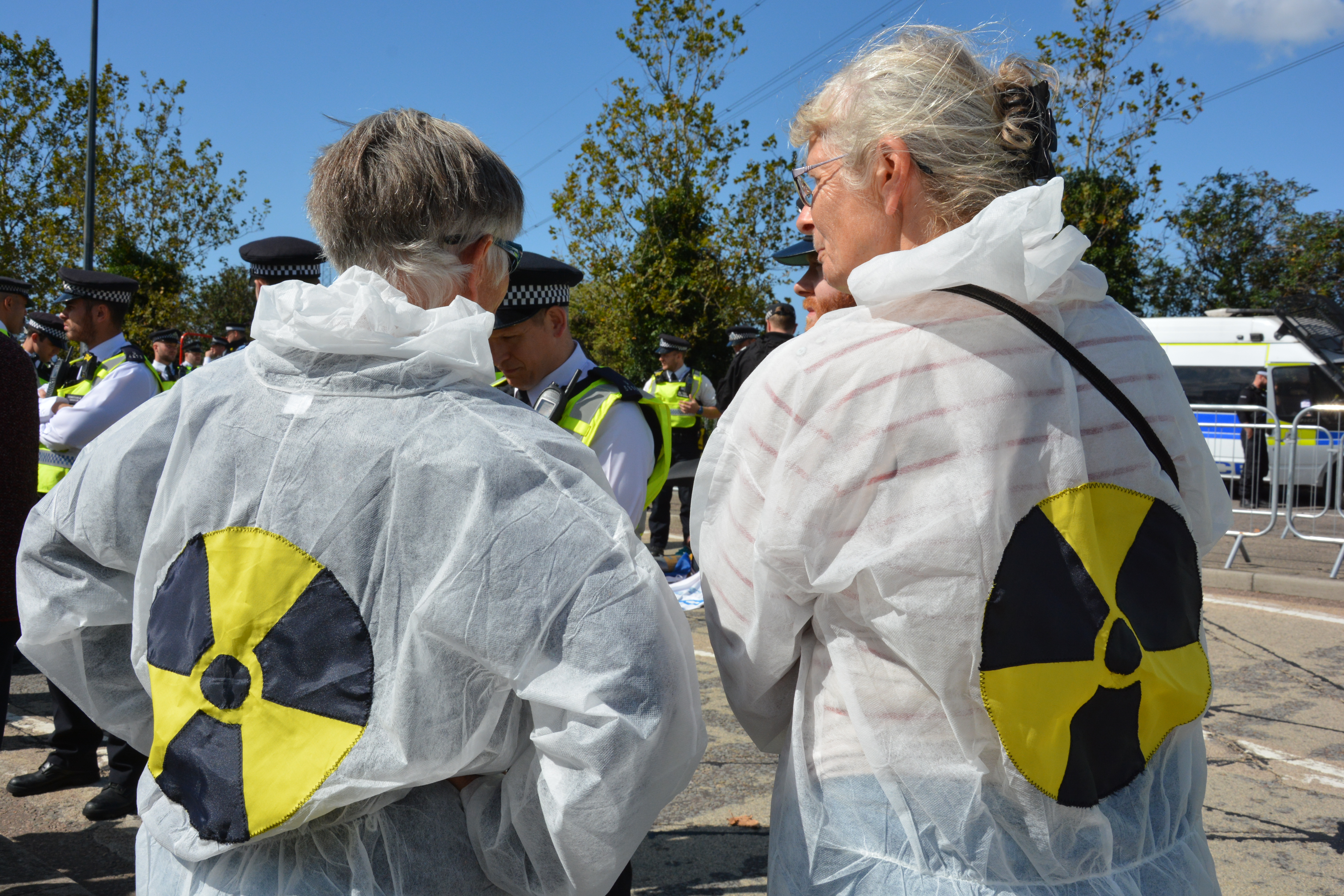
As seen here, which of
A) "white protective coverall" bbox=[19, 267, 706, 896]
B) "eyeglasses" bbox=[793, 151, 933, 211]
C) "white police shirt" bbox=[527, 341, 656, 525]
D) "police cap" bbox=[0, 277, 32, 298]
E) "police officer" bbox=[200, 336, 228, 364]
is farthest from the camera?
"police officer" bbox=[200, 336, 228, 364]

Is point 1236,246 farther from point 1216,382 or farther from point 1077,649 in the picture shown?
point 1077,649

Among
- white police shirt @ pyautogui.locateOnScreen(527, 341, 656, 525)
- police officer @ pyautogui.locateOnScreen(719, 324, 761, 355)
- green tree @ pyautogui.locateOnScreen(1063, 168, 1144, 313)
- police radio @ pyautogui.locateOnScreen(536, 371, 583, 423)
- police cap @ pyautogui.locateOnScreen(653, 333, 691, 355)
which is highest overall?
green tree @ pyautogui.locateOnScreen(1063, 168, 1144, 313)

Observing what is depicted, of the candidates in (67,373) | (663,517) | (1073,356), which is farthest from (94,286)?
(663,517)

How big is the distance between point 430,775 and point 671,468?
460 cm

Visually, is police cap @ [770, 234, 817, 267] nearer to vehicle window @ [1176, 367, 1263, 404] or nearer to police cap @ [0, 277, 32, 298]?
police cap @ [0, 277, 32, 298]

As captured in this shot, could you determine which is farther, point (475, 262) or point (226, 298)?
point (226, 298)

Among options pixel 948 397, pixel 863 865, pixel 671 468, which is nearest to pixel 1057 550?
pixel 948 397

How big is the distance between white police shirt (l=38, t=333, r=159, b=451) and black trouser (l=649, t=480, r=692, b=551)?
541 centimetres

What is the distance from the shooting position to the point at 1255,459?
9.91 m

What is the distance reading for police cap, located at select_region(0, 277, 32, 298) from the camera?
4988mm

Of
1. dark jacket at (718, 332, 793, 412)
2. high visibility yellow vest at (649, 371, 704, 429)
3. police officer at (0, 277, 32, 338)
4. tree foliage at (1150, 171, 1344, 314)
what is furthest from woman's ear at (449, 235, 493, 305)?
tree foliage at (1150, 171, 1344, 314)

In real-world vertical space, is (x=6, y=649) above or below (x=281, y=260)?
below

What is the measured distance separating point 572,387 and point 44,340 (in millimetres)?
12146

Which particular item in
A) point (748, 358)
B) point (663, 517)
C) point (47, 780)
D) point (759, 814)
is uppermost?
point (748, 358)
